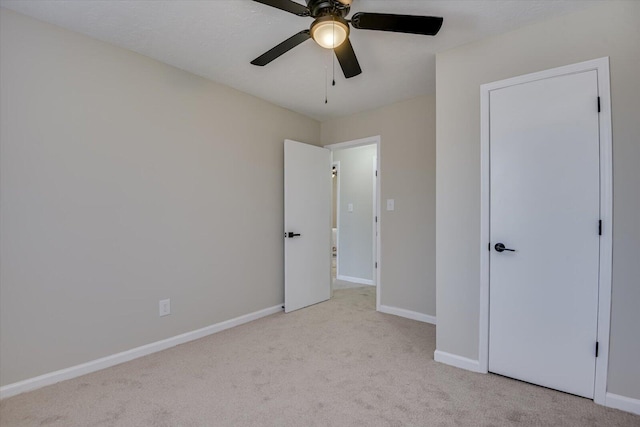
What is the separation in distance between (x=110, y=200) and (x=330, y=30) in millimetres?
1919

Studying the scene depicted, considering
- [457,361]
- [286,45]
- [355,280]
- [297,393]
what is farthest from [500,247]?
[355,280]

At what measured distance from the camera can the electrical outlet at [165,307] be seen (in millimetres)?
2571

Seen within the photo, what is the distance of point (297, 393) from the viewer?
6.33 ft

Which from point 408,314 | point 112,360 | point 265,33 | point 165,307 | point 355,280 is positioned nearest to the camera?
point 265,33

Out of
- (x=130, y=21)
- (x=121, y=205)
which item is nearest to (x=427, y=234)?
(x=121, y=205)

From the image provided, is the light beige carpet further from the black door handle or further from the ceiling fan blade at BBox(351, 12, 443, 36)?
the ceiling fan blade at BBox(351, 12, 443, 36)

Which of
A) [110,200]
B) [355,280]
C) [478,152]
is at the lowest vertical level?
[355,280]

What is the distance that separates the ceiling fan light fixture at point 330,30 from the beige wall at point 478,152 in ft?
3.48

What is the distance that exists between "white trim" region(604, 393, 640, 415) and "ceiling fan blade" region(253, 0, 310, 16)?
273cm

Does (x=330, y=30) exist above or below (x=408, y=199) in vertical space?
above

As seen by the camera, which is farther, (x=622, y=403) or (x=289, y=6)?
(x=622, y=403)

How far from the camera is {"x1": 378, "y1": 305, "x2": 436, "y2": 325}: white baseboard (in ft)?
10.6

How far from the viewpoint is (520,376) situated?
2074 millimetres

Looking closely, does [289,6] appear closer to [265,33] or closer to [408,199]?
[265,33]
